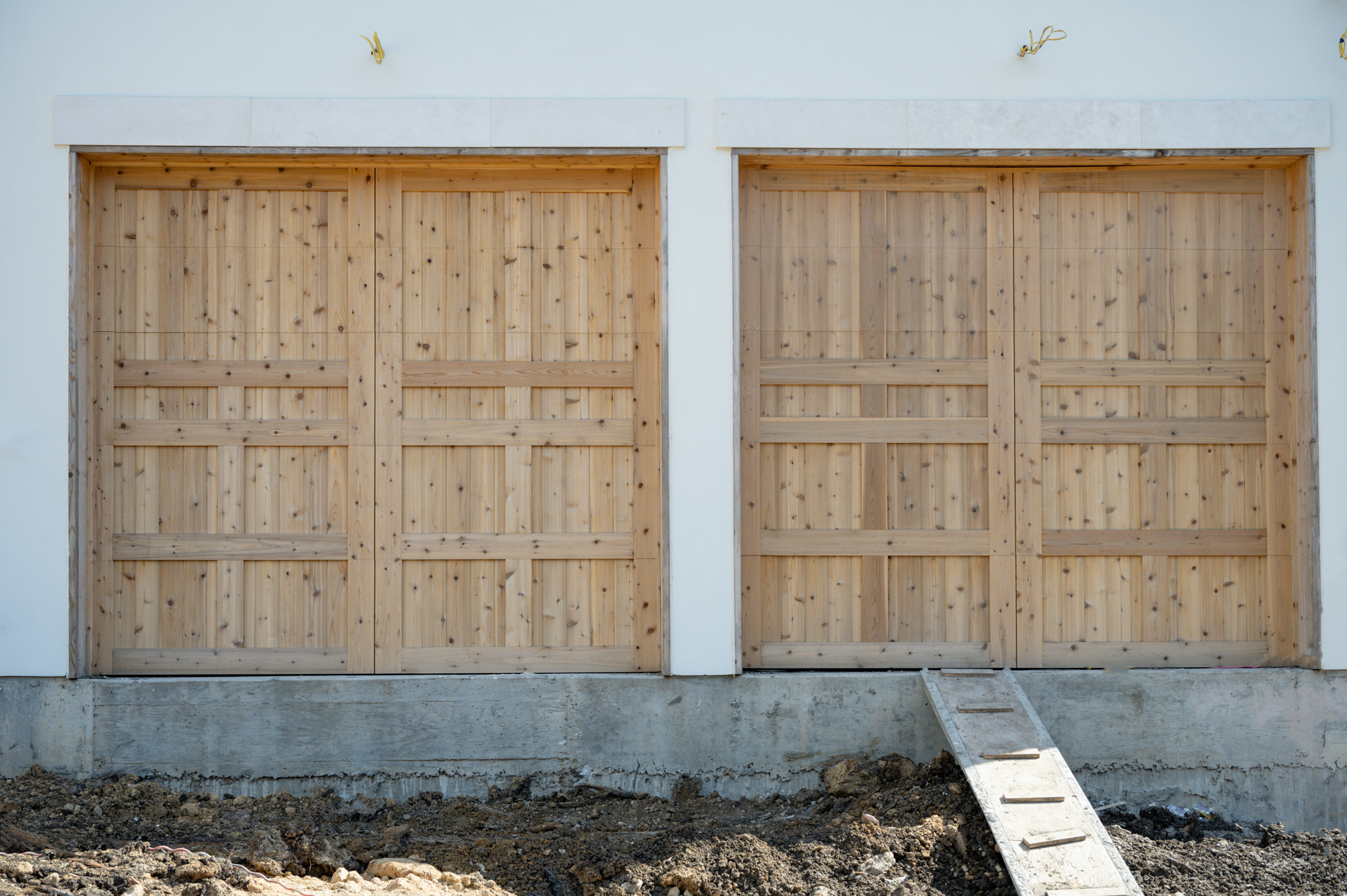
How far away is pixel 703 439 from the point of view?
4.59 meters

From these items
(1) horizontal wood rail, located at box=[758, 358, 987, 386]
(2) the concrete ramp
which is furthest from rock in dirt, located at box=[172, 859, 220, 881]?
(1) horizontal wood rail, located at box=[758, 358, 987, 386]

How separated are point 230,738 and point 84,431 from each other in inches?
66.7

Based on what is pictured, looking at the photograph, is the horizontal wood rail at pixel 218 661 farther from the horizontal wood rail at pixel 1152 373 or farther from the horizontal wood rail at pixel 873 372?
the horizontal wood rail at pixel 1152 373

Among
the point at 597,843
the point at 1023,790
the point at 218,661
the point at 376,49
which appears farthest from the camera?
the point at 218,661

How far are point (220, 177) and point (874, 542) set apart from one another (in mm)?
3895

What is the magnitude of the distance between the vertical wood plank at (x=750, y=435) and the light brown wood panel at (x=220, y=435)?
1956 millimetres

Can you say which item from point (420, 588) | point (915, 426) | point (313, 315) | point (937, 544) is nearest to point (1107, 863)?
point (937, 544)

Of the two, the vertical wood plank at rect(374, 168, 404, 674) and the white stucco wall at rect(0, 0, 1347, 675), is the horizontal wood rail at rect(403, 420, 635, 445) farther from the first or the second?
the white stucco wall at rect(0, 0, 1347, 675)

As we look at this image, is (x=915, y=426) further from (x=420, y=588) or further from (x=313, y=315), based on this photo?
(x=313, y=315)

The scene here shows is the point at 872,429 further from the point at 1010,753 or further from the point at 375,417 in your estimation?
the point at 375,417

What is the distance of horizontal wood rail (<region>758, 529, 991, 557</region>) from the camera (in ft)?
15.9

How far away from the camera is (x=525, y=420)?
4.80m

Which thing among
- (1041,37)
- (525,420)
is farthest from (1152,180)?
(525,420)

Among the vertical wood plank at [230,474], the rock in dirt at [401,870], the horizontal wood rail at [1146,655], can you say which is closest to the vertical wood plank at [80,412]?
the vertical wood plank at [230,474]
